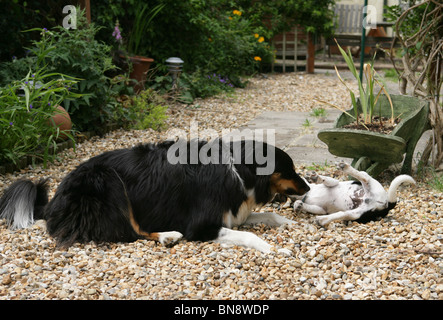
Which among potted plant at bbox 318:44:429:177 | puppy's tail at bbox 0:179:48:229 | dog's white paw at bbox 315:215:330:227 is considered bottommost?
dog's white paw at bbox 315:215:330:227

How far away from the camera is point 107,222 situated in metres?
2.95

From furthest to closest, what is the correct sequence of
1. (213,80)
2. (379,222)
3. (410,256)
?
1. (213,80)
2. (379,222)
3. (410,256)

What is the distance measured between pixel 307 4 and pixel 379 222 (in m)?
9.07

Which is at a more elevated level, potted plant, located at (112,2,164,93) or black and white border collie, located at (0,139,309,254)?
potted plant, located at (112,2,164,93)

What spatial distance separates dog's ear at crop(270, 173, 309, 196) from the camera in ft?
10.3

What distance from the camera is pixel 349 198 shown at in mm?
3352

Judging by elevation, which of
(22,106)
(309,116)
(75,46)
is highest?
(75,46)

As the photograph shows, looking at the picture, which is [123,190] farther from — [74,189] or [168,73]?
[168,73]

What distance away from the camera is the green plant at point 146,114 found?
19.9 ft

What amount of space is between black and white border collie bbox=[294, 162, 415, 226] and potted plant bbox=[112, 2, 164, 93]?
166 inches

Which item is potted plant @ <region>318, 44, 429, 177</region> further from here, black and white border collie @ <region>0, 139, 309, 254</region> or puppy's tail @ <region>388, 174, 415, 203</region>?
black and white border collie @ <region>0, 139, 309, 254</region>

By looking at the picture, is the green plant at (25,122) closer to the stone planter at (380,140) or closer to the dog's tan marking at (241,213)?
the dog's tan marking at (241,213)

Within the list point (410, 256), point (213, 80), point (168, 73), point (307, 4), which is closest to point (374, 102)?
point (410, 256)

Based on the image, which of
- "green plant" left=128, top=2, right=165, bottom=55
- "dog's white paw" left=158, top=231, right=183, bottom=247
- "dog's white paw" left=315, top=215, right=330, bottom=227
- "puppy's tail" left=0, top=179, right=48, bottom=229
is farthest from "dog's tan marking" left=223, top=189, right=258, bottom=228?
"green plant" left=128, top=2, right=165, bottom=55
